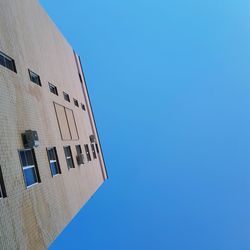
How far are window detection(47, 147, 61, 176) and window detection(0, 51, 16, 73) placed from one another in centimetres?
409

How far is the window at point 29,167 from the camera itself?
12.2m

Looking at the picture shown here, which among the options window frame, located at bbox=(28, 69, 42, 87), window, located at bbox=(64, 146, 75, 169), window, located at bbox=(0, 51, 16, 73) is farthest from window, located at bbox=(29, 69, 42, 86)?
window, located at bbox=(64, 146, 75, 169)

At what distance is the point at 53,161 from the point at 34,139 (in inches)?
138

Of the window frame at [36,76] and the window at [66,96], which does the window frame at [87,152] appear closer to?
the window at [66,96]

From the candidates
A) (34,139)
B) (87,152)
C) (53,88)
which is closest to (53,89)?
(53,88)

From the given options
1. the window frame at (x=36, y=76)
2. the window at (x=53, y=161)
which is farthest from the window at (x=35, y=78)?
the window at (x=53, y=161)

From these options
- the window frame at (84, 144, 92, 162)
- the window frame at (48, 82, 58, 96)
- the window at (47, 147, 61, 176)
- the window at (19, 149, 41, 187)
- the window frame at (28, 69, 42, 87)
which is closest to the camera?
the window at (19, 149, 41, 187)

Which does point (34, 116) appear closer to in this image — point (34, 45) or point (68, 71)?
point (34, 45)

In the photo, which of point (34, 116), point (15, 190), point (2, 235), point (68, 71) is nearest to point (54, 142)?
point (34, 116)

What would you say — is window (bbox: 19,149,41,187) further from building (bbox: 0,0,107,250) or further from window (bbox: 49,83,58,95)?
window (bbox: 49,83,58,95)

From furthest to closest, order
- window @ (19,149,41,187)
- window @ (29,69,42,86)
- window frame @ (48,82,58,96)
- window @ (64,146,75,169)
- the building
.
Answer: window frame @ (48,82,58,96) < window @ (64,146,75,169) < window @ (29,69,42,86) < window @ (19,149,41,187) < the building

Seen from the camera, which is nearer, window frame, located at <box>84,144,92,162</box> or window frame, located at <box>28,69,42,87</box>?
window frame, located at <box>28,69,42,87</box>

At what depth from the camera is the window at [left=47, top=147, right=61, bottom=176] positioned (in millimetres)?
15567

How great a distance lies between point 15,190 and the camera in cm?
1081
